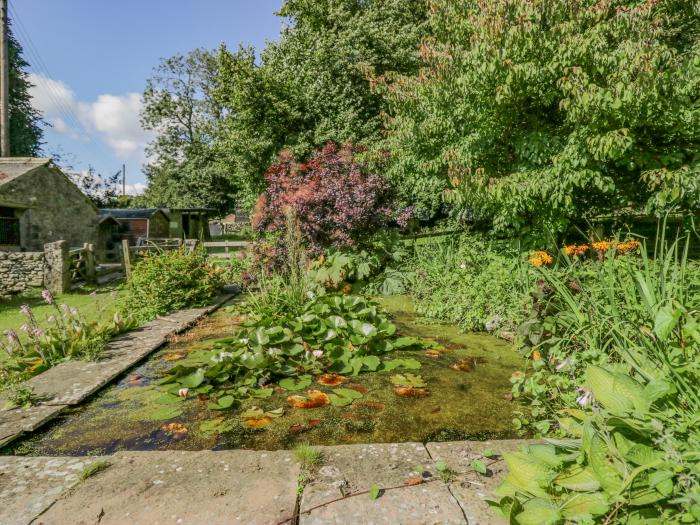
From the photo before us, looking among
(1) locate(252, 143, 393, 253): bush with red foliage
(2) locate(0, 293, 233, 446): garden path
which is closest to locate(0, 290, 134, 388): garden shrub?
→ (2) locate(0, 293, 233, 446): garden path

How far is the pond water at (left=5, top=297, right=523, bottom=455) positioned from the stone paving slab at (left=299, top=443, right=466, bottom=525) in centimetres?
31

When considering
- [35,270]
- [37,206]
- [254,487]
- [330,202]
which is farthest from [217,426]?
[37,206]

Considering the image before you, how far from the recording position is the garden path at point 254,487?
138 cm

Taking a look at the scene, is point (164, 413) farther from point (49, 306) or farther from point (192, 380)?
point (49, 306)

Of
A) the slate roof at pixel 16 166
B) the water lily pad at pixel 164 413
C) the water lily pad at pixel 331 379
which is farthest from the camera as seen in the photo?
the slate roof at pixel 16 166

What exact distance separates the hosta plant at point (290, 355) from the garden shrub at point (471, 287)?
1093 mm

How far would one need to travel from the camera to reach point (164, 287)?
537 cm

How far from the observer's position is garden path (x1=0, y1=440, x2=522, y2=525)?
1.38 metres

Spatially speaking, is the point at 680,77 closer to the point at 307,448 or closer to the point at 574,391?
the point at 574,391

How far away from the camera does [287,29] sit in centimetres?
1631

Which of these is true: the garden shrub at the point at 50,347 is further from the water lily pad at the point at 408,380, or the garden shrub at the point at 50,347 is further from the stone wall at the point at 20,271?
the stone wall at the point at 20,271

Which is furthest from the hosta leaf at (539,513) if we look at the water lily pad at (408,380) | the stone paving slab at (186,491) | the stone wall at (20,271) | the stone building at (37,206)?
the stone building at (37,206)

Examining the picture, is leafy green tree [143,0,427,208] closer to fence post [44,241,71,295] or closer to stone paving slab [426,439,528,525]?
fence post [44,241,71,295]

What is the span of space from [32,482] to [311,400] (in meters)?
1.39
